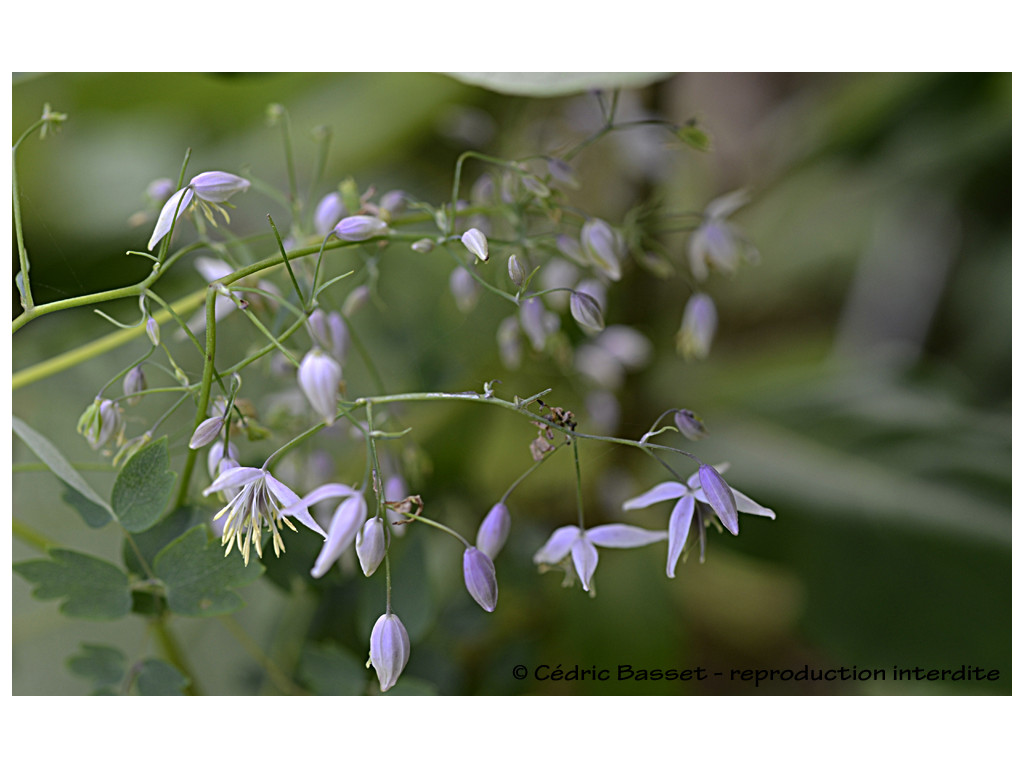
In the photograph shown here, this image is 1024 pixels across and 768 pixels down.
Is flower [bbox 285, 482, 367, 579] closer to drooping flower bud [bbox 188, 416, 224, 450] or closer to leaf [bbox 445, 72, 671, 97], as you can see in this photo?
drooping flower bud [bbox 188, 416, 224, 450]

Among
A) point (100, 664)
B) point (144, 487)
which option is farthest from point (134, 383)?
point (100, 664)

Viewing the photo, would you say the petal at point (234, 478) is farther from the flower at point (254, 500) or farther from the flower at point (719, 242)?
the flower at point (719, 242)

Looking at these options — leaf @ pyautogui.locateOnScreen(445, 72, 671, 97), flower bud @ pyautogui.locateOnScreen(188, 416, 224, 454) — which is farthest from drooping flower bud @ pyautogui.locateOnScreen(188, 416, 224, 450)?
leaf @ pyautogui.locateOnScreen(445, 72, 671, 97)

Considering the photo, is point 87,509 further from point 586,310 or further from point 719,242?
point 719,242
